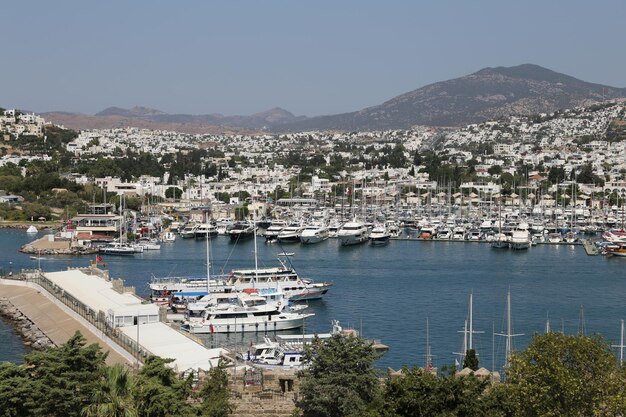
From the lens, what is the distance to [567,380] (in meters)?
9.36

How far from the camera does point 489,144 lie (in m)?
116

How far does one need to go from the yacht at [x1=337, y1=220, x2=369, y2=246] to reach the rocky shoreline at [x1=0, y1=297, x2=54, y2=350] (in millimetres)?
22097

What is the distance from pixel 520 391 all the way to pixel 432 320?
14274mm

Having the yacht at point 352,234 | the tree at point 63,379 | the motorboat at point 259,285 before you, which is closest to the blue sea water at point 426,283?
the motorboat at point 259,285

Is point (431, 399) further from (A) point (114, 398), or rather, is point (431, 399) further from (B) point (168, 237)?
(B) point (168, 237)

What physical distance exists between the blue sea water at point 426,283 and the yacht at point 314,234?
1.55 feet

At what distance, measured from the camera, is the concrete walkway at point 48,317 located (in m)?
19.1

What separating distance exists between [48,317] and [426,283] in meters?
13.3

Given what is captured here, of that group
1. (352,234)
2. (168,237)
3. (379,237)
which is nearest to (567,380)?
(379,237)

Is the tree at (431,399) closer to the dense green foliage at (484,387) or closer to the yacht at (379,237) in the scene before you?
the dense green foliage at (484,387)

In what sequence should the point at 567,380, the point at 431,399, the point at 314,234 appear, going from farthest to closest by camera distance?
the point at 314,234
the point at 431,399
the point at 567,380

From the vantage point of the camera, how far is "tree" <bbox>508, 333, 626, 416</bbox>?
938 centimetres

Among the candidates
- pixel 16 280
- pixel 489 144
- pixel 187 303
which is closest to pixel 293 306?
pixel 187 303

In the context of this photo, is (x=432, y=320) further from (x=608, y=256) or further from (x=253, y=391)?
(x=608, y=256)
